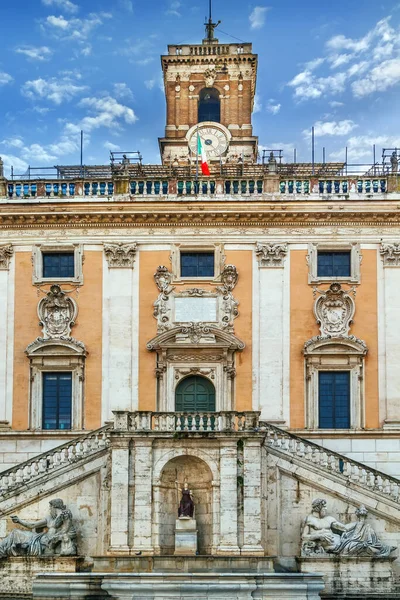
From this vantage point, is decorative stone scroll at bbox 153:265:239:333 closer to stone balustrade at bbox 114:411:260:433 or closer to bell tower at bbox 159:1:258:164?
stone balustrade at bbox 114:411:260:433

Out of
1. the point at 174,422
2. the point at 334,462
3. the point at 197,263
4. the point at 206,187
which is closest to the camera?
the point at 174,422

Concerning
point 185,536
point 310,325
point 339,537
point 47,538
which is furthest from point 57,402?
point 339,537

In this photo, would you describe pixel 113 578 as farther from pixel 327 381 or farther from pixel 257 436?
pixel 327 381

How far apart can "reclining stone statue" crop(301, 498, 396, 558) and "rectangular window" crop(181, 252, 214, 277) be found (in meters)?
10.3

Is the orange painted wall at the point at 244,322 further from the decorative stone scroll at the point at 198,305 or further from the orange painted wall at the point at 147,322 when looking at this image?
the orange painted wall at the point at 147,322

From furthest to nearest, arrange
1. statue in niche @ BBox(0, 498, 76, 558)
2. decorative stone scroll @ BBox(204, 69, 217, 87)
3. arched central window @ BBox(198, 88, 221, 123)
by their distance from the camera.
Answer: arched central window @ BBox(198, 88, 221, 123), decorative stone scroll @ BBox(204, 69, 217, 87), statue in niche @ BBox(0, 498, 76, 558)

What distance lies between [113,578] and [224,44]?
93.4ft

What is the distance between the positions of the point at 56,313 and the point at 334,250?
10.1 metres

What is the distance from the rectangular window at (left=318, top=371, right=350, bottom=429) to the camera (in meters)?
39.7

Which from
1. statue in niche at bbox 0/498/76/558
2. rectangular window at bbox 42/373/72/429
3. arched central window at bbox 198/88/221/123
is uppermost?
arched central window at bbox 198/88/221/123

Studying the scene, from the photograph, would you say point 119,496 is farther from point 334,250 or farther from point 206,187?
point 206,187

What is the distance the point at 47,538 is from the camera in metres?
33.8

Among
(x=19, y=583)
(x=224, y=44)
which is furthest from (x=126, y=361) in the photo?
(x=224, y=44)

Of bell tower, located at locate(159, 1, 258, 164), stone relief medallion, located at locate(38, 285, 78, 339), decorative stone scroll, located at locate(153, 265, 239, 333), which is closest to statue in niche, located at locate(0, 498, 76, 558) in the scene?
stone relief medallion, located at locate(38, 285, 78, 339)
